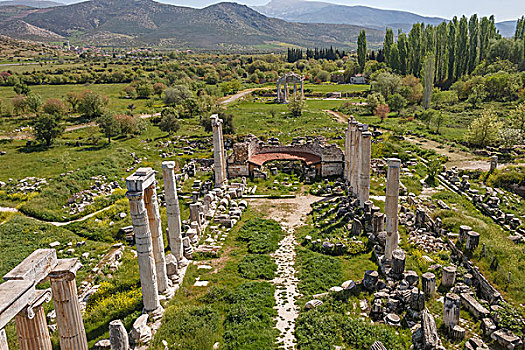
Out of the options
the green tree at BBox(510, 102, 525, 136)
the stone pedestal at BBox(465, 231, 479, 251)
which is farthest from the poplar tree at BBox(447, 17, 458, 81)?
the stone pedestal at BBox(465, 231, 479, 251)

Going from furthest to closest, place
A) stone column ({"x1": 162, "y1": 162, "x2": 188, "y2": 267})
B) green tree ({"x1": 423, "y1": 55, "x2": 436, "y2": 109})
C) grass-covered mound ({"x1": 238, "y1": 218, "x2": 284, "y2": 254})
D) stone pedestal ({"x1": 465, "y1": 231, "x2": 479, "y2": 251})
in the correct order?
green tree ({"x1": 423, "y1": 55, "x2": 436, "y2": 109}), grass-covered mound ({"x1": 238, "y1": 218, "x2": 284, "y2": 254}), stone column ({"x1": 162, "y1": 162, "x2": 188, "y2": 267}), stone pedestal ({"x1": 465, "y1": 231, "x2": 479, "y2": 251})

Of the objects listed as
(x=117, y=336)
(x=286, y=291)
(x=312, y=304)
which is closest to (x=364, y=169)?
(x=286, y=291)

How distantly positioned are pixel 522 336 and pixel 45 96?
8546cm

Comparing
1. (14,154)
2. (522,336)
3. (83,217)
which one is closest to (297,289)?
(522,336)

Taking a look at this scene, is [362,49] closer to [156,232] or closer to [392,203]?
[392,203]

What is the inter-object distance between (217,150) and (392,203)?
1658 cm

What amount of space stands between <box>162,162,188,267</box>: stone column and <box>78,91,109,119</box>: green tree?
161 feet

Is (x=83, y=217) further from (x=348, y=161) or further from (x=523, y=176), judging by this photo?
(x=523, y=176)

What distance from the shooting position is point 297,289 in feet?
59.2

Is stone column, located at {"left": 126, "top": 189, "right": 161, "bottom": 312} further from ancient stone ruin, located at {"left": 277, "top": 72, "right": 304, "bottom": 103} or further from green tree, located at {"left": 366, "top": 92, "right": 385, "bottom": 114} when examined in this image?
ancient stone ruin, located at {"left": 277, "top": 72, "right": 304, "bottom": 103}

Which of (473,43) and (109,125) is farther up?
(473,43)

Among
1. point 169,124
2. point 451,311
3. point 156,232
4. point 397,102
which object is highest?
point 397,102

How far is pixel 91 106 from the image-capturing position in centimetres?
6266

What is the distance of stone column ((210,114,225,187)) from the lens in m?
31.0
